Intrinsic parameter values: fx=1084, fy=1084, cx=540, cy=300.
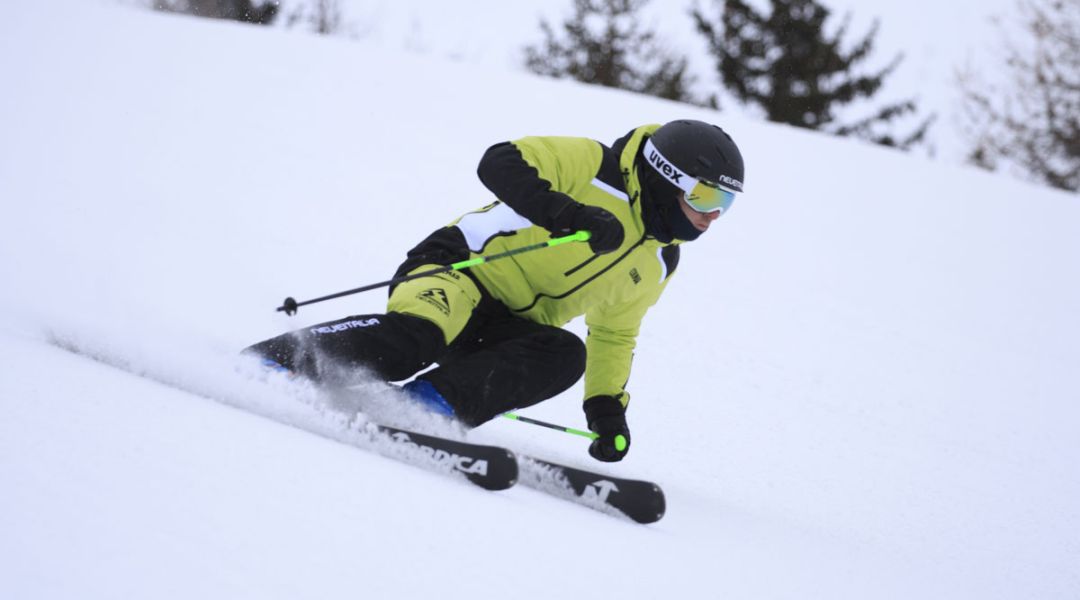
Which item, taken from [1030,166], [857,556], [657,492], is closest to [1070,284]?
[857,556]

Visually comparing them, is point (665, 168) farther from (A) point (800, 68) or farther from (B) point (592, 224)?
(A) point (800, 68)

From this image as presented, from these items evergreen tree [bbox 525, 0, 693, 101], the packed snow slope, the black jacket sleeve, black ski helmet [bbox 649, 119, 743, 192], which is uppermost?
black ski helmet [bbox 649, 119, 743, 192]

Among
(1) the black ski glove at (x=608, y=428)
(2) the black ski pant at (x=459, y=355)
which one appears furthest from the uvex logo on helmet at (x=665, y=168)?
(1) the black ski glove at (x=608, y=428)

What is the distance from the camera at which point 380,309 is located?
5.66m

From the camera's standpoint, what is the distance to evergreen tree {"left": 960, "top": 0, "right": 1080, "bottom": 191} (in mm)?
18656

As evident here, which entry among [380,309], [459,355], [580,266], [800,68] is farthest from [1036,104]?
[459,355]

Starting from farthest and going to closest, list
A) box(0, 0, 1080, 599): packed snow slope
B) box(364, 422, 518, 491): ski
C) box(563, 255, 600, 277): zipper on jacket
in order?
box(563, 255, 600, 277): zipper on jacket
box(364, 422, 518, 491): ski
box(0, 0, 1080, 599): packed snow slope

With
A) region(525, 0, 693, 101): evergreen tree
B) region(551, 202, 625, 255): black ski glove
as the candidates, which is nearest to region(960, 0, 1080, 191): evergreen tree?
region(525, 0, 693, 101): evergreen tree

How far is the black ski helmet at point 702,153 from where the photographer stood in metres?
3.31

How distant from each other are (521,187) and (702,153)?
0.58 metres

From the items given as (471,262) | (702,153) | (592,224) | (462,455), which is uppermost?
(702,153)

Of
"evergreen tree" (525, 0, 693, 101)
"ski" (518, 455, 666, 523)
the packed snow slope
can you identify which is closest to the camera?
the packed snow slope

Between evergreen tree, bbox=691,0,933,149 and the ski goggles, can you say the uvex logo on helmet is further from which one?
evergreen tree, bbox=691,0,933,149

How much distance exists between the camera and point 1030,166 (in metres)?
19.8
